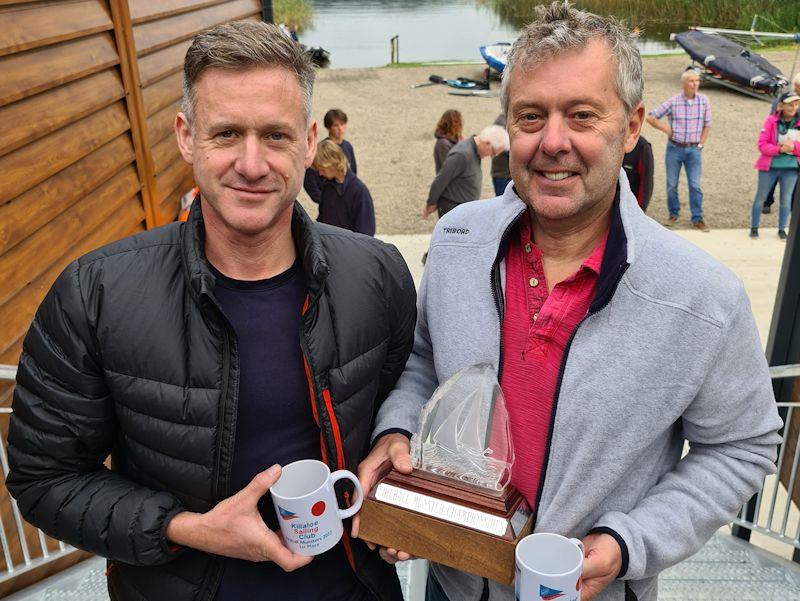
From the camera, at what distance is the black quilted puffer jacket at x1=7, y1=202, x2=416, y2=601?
1517mm

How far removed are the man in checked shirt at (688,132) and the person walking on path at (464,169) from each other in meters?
3.08

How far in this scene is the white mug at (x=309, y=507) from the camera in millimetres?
1419

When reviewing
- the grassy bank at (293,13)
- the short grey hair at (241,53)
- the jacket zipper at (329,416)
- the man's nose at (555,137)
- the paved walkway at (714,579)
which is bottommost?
the paved walkway at (714,579)

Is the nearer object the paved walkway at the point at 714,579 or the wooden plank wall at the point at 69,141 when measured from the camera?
the wooden plank wall at the point at 69,141

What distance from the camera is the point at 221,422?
154cm

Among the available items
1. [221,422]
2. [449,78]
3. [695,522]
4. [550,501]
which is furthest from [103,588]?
[449,78]

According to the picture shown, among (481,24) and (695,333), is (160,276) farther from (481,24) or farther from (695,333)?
(481,24)

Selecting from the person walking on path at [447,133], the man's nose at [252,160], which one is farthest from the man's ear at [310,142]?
the person walking on path at [447,133]

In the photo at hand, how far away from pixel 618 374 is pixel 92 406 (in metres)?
1.19

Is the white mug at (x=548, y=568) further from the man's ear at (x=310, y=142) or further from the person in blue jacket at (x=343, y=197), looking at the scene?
the person in blue jacket at (x=343, y=197)

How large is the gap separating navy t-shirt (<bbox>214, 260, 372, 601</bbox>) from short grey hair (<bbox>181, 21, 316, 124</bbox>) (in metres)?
0.46

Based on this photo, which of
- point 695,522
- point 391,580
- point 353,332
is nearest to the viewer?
point 695,522

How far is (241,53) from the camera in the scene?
1511mm

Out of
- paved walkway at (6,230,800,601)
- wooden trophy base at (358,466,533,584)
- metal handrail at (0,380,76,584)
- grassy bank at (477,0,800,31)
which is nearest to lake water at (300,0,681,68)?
grassy bank at (477,0,800,31)
